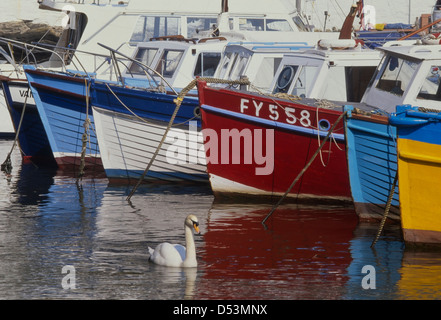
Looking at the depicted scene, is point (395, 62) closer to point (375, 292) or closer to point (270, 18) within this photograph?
point (375, 292)

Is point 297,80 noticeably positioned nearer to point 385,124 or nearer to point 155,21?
point 385,124

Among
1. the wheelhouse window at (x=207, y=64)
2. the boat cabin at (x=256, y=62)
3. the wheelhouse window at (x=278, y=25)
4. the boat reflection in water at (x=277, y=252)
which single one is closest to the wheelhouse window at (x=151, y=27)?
A: the wheelhouse window at (x=278, y=25)

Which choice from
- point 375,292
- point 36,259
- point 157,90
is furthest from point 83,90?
point 375,292

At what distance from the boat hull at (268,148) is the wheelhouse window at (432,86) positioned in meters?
1.36

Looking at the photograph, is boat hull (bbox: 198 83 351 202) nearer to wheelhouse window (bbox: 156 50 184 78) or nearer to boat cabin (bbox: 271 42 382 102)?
boat cabin (bbox: 271 42 382 102)

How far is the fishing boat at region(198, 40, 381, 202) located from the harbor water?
1.32ft

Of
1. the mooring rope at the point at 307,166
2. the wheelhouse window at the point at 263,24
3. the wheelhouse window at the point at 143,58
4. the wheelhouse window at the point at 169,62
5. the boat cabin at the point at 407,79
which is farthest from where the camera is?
the wheelhouse window at the point at 263,24

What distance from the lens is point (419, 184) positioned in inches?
492

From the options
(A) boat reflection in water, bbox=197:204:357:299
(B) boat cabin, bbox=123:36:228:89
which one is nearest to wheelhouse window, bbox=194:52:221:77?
(B) boat cabin, bbox=123:36:228:89

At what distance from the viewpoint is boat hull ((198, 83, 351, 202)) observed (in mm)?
15258

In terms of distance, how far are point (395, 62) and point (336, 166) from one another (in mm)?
1949

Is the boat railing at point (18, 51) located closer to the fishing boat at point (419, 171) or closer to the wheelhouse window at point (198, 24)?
the wheelhouse window at point (198, 24)

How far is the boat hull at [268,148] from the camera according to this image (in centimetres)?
1526

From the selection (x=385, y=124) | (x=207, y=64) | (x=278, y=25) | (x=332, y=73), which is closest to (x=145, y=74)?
(x=207, y=64)
